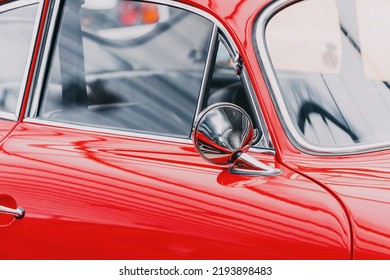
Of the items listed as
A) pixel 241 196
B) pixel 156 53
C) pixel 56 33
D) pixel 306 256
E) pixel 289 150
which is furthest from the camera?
pixel 56 33

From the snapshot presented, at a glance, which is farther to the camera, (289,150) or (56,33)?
(56,33)

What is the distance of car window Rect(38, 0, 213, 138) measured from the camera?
312 centimetres

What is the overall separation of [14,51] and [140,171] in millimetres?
911

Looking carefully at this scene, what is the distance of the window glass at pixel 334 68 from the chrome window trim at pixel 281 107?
1cm

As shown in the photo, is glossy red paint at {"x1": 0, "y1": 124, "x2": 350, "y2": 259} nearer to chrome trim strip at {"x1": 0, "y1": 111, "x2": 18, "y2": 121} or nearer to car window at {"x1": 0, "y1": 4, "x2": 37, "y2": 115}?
chrome trim strip at {"x1": 0, "y1": 111, "x2": 18, "y2": 121}

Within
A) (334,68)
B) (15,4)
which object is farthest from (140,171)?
(15,4)

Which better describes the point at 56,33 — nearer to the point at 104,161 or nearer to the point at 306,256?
the point at 104,161

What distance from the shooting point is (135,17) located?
3285 mm

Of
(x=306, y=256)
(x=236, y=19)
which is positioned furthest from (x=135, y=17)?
(x=306, y=256)

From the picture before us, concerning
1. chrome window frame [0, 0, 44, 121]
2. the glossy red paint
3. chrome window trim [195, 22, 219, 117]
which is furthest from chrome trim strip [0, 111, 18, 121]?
chrome window trim [195, 22, 219, 117]

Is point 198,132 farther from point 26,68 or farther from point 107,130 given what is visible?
point 26,68

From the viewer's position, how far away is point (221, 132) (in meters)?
2.67

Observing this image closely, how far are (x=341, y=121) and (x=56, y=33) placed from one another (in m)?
1.10

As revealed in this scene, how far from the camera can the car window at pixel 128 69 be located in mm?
3117
